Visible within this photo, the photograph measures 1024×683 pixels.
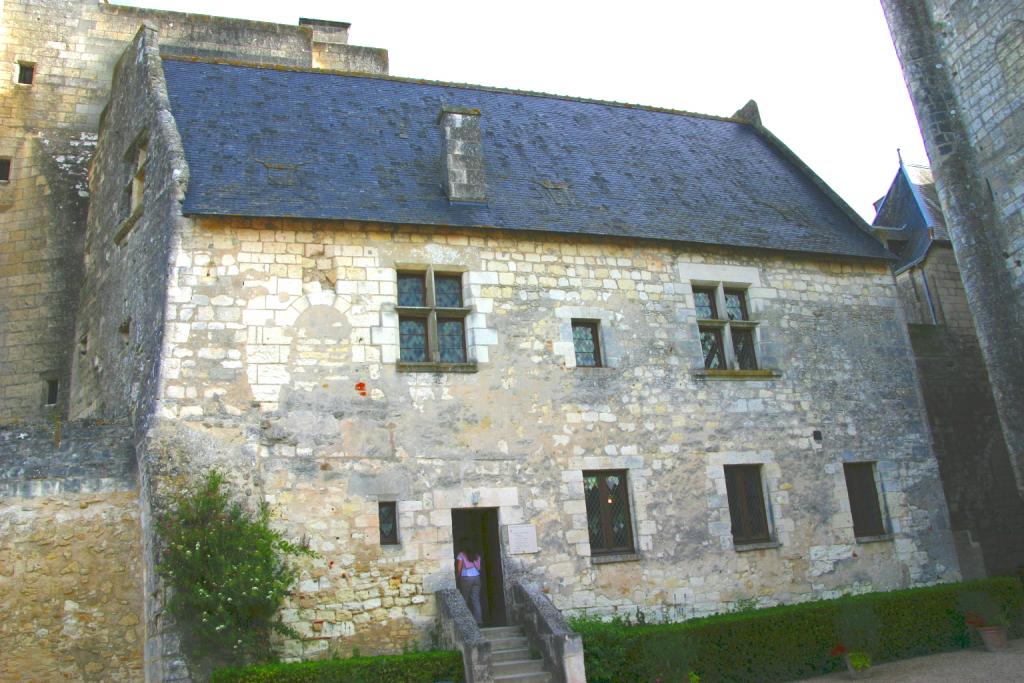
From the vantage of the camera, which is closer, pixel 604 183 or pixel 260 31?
pixel 604 183

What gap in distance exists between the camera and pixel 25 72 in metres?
14.5

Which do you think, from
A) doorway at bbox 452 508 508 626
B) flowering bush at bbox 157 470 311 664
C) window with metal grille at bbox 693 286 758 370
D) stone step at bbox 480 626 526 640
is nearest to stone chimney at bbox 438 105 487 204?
window with metal grille at bbox 693 286 758 370

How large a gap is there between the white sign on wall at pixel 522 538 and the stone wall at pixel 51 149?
7.29 m

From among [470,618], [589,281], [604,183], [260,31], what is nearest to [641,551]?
[470,618]

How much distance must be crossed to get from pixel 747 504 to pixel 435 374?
4.50 m

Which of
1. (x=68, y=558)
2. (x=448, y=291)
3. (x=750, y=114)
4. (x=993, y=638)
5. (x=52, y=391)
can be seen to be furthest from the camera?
(x=750, y=114)

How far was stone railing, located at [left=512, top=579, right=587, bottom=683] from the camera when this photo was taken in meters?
8.56

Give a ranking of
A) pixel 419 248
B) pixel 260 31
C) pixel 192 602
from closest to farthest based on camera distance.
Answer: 1. pixel 192 602
2. pixel 419 248
3. pixel 260 31

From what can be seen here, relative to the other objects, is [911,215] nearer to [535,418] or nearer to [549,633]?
[535,418]

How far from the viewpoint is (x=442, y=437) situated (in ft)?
34.1

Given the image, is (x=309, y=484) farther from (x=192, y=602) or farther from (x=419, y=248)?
(x=419, y=248)

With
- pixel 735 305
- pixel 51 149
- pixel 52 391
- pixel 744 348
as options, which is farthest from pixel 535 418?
pixel 51 149

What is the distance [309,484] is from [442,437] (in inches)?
63.6

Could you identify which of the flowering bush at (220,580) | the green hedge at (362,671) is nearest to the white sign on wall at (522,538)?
the green hedge at (362,671)
